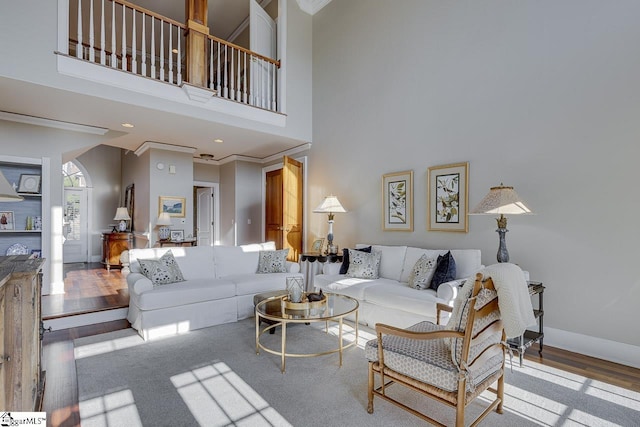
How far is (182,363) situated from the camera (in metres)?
2.80

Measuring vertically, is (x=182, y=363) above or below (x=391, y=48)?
below

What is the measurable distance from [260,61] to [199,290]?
3.90 metres

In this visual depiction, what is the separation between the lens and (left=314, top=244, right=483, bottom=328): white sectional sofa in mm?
3199

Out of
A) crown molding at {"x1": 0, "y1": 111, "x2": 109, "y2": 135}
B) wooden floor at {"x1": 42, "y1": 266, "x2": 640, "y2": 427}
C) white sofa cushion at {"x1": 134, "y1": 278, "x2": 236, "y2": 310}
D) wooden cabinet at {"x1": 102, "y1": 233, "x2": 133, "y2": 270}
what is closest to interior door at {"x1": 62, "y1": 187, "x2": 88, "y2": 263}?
wooden cabinet at {"x1": 102, "y1": 233, "x2": 133, "y2": 270}

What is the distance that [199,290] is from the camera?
12.2ft

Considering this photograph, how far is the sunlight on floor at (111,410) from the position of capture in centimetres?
201

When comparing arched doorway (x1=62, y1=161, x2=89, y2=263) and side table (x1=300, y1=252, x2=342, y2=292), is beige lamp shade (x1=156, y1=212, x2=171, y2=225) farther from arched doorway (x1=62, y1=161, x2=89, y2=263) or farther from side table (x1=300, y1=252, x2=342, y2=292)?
arched doorway (x1=62, y1=161, x2=89, y2=263)

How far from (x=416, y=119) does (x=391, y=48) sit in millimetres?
1189

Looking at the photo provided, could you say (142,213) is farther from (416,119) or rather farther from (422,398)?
(422,398)

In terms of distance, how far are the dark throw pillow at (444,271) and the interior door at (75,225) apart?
8.89 metres

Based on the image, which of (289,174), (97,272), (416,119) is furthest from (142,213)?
(416,119)

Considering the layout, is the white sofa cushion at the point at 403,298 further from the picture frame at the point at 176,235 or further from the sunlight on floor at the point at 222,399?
the picture frame at the point at 176,235

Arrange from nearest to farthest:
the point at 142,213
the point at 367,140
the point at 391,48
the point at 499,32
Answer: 1. the point at 499,32
2. the point at 391,48
3. the point at 367,140
4. the point at 142,213

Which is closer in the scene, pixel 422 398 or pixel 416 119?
pixel 422 398
